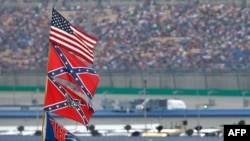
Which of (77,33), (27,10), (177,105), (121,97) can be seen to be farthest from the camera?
(27,10)

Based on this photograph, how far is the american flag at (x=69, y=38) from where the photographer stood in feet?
94.4

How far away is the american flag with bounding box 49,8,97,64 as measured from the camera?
28.8 m

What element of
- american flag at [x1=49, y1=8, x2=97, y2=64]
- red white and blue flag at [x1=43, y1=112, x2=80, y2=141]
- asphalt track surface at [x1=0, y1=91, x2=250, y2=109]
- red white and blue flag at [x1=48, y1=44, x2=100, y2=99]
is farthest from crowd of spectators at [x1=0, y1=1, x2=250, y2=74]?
red white and blue flag at [x1=43, y1=112, x2=80, y2=141]

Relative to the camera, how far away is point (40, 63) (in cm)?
6831

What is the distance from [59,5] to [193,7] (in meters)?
7.73

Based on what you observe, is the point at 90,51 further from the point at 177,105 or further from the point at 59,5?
the point at 59,5

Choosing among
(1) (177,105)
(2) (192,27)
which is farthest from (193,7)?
(1) (177,105)

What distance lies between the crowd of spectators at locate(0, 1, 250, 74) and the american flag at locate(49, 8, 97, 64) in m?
35.2

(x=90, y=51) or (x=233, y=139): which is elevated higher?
(x=90, y=51)

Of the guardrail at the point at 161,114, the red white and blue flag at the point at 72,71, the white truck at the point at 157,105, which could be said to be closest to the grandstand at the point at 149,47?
the white truck at the point at 157,105

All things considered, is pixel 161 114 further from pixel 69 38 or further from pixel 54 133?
pixel 54 133

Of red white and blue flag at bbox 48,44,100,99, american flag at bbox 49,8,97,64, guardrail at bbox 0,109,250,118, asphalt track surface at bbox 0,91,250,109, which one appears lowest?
red white and blue flag at bbox 48,44,100,99

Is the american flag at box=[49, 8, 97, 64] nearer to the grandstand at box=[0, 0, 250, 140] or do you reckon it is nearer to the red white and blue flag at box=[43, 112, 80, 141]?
the red white and blue flag at box=[43, 112, 80, 141]

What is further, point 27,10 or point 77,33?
point 27,10
